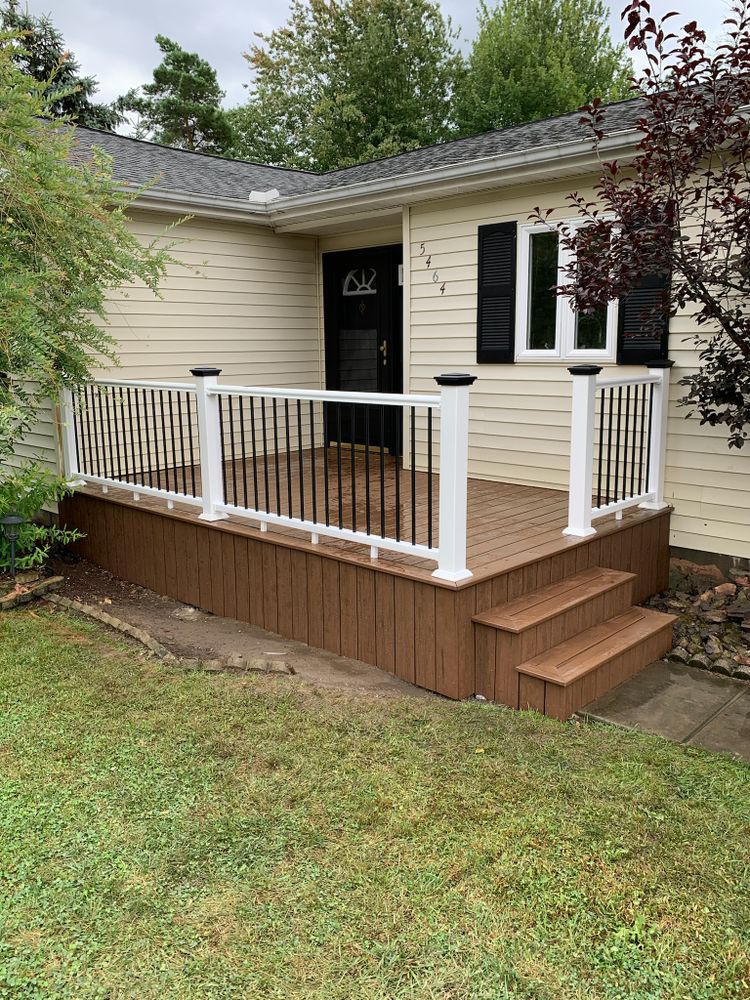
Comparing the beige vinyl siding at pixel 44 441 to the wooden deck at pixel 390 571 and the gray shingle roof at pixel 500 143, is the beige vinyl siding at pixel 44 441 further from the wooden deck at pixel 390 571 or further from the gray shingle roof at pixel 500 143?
the gray shingle roof at pixel 500 143

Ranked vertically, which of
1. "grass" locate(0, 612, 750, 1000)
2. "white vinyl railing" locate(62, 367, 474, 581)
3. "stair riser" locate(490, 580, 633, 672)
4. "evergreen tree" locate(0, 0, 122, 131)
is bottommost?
"grass" locate(0, 612, 750, 1000)

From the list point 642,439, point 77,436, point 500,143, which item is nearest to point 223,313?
point 77,436

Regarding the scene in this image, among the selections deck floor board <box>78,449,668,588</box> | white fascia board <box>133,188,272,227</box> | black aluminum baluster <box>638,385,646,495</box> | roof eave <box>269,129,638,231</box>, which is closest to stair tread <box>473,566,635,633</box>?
deck floor board <box>78,449,668,588</box>

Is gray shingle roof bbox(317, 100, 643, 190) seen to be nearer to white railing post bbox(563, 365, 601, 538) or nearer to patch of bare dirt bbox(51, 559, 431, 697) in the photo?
white railing post bbox(563, 365, 601, 538)

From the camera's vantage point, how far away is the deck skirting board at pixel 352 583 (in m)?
3.95

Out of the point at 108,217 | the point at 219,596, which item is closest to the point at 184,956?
the point at 219,596

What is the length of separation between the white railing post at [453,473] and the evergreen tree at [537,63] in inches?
953

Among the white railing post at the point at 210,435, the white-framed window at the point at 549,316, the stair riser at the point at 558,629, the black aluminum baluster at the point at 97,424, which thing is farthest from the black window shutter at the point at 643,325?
the black aluminum baluster at the point at 97,424

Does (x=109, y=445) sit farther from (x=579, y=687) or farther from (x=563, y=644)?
(x=579, y=687)

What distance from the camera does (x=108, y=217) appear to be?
5254 mm

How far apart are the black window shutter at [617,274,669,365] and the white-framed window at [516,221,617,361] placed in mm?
134

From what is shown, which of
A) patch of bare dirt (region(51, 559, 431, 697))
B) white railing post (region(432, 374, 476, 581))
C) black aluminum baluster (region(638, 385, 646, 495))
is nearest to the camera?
white railing post (region(432, 374, 476, 581))

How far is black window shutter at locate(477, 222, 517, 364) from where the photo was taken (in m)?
6.15

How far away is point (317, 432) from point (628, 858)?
6695 millimetres
